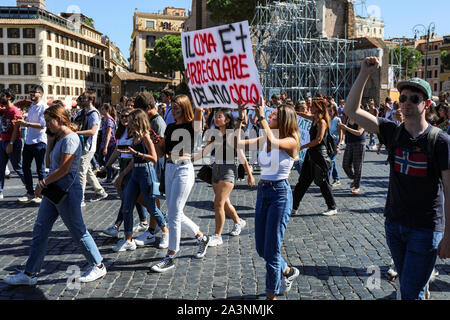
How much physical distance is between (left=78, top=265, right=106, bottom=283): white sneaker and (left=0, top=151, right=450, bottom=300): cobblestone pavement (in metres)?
0.06

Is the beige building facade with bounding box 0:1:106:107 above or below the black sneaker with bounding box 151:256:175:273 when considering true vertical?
above

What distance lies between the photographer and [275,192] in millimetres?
3838

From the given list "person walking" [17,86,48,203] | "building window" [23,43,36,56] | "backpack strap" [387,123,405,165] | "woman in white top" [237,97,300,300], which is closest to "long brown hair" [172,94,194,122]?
"woman in white top" [237,97,300,300]

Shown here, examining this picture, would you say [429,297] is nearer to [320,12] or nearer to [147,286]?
[147,286]

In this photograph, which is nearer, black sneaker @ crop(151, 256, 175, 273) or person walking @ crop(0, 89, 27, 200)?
black sneaker @ crop(151, 256, 175, 273)

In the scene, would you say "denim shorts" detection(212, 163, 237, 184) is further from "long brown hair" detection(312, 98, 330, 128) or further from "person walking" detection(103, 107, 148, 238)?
"long brown hair" detection(312, 98, 330, 128)

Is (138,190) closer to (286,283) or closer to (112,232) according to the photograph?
(112,232)

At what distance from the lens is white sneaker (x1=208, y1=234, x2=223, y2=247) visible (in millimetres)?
5660

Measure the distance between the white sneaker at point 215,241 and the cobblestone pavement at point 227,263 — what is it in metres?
0.10

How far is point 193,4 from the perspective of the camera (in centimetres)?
6994

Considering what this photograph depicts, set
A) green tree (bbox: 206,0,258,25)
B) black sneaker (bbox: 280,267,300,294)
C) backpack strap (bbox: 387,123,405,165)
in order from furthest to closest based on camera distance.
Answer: green tree (bbox: 206,0,258,25), black sneaker (bbox: 280,267,300,294), backpack strap (bbox: 387,123,405,165)

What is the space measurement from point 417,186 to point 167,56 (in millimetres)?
73774

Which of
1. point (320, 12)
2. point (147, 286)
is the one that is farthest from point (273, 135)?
point (320, 12)

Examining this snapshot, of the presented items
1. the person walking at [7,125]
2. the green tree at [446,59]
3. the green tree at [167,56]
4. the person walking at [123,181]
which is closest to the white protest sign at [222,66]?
the person walking at [123,181]
